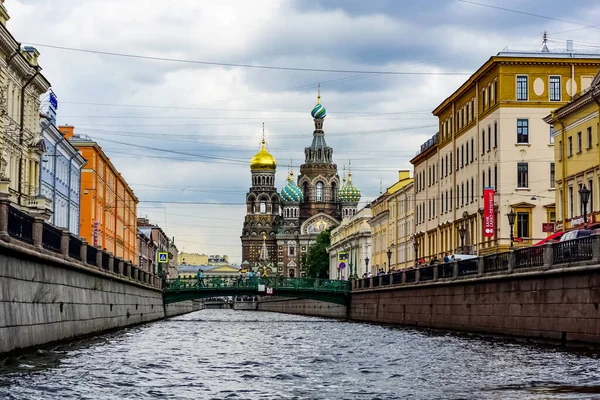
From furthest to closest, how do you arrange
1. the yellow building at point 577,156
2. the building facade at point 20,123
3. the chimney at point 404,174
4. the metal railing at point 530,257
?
the chimney at point 404,174 → the building facade at point 20,123 → the yellow building at point 577,156 → the metal railing at point 530,257

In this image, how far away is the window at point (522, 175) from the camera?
70625 mm

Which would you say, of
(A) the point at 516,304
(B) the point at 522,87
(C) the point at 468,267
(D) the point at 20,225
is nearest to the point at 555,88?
(B) the point at 522,87

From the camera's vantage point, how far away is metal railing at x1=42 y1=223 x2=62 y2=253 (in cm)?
3700

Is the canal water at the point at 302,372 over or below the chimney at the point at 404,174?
below

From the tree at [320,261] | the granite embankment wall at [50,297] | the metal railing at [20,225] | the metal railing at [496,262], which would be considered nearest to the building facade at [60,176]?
the granite embankment wall at [50,297]

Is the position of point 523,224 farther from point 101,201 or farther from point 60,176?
point 101,201

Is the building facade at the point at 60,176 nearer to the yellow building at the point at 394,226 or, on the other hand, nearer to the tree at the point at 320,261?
the yellow building at the point at 394,226

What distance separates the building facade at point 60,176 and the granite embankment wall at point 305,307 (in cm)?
2362

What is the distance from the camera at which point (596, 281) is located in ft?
111

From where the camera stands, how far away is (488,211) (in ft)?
227

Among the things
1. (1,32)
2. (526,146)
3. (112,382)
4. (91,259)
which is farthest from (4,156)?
(112,382)

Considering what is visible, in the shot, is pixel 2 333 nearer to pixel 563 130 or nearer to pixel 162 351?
pixel 162 351

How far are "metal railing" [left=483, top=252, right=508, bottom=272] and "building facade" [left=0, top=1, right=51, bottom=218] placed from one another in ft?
66.7

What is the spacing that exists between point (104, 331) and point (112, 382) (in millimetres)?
25519
